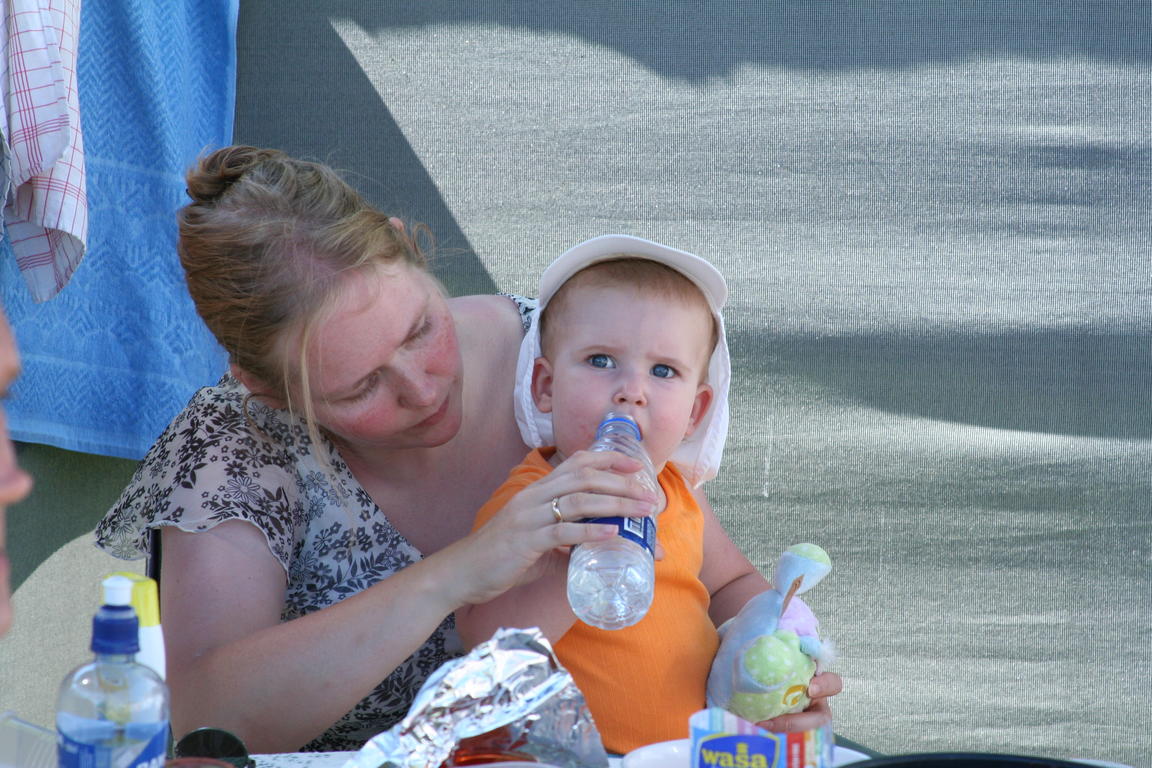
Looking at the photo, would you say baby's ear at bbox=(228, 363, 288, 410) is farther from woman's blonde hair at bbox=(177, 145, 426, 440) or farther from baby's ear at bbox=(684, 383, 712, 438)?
baby's ear at bbox=(684, 383, 712, 438)

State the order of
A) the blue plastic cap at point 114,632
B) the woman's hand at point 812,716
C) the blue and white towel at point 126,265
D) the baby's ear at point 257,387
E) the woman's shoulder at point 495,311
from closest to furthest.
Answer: the blue plastic cap at point 114,632 → the woman's hand at point 812,716 → the baby's ear at point 257,387 → the woman's shoulder at point 495,311 → the blue and white towel at point 126,265

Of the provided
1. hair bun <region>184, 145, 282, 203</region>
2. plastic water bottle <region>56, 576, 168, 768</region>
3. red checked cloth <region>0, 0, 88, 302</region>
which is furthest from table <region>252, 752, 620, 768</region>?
red checked cloth <region>0, 0, 88, 302</region>

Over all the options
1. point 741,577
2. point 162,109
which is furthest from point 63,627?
point 741,577

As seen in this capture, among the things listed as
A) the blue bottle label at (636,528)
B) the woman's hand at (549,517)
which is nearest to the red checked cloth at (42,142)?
the woman's hand at (549,517)

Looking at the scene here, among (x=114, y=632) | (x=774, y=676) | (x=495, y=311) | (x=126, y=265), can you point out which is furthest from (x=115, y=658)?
(x=126, y=265)

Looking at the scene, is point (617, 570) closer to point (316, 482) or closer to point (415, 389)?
point (415, 389)

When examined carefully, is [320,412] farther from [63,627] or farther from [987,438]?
[987,438]

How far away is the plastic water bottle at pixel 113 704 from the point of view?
25.7 inches

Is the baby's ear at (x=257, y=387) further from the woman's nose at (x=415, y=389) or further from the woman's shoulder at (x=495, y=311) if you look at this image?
the woman's shoulder at (x=495, y=311)

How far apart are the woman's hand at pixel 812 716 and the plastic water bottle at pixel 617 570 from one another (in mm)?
174

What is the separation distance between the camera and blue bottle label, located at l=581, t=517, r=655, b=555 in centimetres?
99

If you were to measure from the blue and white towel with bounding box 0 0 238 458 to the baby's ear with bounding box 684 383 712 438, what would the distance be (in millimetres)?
1105

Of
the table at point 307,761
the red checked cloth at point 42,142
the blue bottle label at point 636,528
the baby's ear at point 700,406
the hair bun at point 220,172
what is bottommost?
the table at point 307,761

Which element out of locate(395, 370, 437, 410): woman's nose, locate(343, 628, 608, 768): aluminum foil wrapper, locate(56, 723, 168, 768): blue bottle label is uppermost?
locate(395, 370, 437, 410): woman's nose
